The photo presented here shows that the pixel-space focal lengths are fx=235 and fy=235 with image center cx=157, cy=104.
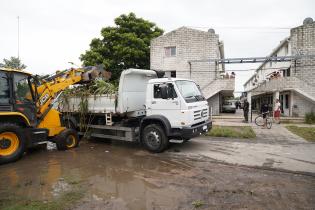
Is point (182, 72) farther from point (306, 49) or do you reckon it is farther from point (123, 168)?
point (123, 168)

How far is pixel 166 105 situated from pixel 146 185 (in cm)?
339

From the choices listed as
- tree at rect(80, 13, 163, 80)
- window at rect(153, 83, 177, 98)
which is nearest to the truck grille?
window at rect(153, 83, 177, 98)

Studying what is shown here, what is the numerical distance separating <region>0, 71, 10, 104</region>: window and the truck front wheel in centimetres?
450

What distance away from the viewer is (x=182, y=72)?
68.7 feet

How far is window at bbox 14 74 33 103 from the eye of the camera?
7.46m

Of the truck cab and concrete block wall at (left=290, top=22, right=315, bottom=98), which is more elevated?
concrete block wall at (left=290, top=22, right=315, bottom=98)

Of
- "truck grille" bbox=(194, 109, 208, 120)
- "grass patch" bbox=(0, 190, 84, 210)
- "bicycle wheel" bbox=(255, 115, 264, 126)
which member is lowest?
"grass patch" bbox=(0, 190, 84, 210)

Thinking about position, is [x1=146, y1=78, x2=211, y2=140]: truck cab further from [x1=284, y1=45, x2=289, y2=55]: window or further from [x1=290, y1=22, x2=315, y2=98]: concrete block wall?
[x1=284, y1=45, x2=289, y2=55]: window

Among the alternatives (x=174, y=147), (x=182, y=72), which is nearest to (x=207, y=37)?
(x=182, y=72)

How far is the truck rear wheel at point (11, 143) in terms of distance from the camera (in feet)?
23.2

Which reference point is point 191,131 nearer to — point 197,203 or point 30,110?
point 197,203

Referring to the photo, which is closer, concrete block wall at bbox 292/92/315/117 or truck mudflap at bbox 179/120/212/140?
truck mudflap at bbox 179/120/212/140

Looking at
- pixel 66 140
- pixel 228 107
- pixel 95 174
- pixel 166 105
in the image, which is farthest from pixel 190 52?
pixel 95 174

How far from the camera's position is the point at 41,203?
439 cm
